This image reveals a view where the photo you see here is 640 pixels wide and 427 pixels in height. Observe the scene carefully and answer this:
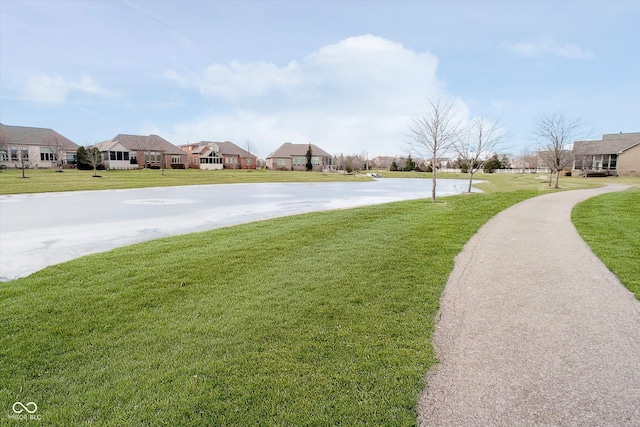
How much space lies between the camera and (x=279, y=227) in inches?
397

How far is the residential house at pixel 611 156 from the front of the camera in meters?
41.9

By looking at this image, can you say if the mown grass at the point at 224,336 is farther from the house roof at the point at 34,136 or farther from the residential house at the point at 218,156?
the residential house at the point at 218,156

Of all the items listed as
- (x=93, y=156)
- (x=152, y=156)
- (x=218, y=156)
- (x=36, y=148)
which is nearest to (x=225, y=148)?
(x=218, y=156)

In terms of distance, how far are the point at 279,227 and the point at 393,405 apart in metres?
7.57

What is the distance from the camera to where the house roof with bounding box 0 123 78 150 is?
5012 centimetres

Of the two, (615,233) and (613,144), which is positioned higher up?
(613,144)

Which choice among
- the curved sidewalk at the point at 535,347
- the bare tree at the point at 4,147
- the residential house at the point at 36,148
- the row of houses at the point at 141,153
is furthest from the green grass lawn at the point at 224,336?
the residential house at the point at 36,148

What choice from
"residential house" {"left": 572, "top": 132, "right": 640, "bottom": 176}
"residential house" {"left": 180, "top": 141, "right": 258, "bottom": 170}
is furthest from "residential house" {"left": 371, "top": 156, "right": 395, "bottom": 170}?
"residential house" {"left": 572, "top": 132, "right": 640, "bottom": 176}

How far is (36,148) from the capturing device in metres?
51.3

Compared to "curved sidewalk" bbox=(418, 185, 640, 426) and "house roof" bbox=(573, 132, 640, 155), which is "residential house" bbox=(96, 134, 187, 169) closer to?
"curved sidewalk" bbox=(418, 185, 640, 426)

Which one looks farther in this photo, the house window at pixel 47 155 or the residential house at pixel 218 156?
the residential house at pixel 218 156

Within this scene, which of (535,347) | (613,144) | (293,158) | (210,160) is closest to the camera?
(535,347)

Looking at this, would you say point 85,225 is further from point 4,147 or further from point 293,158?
point 293,158

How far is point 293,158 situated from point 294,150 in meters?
1.97
